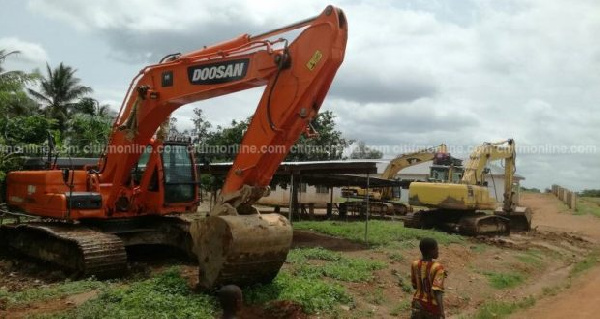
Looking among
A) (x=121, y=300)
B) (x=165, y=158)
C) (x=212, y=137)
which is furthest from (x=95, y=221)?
(x=212, y=137)

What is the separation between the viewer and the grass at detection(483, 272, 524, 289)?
38.0ft

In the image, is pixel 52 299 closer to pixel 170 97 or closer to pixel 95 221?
pixel 95 221

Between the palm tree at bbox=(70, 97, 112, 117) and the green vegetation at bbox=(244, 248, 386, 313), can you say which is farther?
the palm tree at bbox=(70, 97, 112, 117)

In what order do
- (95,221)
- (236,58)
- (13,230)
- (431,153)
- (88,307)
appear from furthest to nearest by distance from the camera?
(431,153) < (13,230) < (95,221) < (236,58) < (88,307)

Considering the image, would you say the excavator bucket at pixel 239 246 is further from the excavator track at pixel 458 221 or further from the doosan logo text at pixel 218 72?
the excavator track at pixel 458 221

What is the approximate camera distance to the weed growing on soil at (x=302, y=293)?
7.14 m

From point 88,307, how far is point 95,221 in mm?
3583

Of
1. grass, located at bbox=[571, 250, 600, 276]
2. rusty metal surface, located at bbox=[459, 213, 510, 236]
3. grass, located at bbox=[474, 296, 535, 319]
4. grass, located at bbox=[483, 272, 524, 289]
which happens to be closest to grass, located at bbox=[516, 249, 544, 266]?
grass, located at bbox=[571, 250, 600, 276]

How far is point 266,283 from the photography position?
7.47 metres

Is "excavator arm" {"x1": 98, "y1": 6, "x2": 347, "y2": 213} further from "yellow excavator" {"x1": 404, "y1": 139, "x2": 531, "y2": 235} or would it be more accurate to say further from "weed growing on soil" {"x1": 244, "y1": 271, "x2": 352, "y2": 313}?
"yellow excavator" {"x1": 404, "y1": 139, "x2": 531, "y2": 235}

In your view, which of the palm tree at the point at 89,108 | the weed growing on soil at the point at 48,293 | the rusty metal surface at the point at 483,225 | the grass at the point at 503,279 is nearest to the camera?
the weed growing on soil at the point at 48,293

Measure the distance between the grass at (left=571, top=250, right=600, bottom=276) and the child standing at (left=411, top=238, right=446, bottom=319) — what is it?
10.1 meters

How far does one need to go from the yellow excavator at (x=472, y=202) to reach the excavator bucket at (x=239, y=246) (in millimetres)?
12804

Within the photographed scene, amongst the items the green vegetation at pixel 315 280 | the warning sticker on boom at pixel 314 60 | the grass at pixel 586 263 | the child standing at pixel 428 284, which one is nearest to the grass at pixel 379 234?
the grass at pixel 586 263
